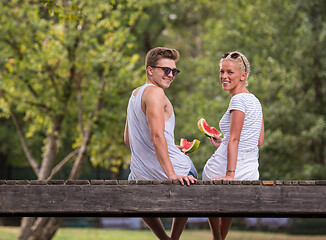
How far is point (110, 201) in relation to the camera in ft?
12.2

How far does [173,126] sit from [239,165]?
24.3 inches

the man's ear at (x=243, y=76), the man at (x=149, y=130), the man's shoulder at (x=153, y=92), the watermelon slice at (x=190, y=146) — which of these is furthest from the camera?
the watermelon slice at (x=190, y=146)

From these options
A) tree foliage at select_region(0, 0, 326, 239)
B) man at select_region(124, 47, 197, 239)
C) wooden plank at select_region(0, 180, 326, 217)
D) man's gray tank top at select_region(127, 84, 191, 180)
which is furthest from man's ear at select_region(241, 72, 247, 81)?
tree foliage at select_region(0, 0, 326, 239)

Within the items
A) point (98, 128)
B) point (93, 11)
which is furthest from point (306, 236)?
point (93, 11)

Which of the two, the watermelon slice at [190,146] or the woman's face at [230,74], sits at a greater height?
Result: the woman's face at [230,74]

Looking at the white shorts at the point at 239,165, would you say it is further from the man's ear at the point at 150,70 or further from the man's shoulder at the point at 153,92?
the man's ear at the point at 150,70

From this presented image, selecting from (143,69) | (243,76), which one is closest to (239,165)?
(243,76)

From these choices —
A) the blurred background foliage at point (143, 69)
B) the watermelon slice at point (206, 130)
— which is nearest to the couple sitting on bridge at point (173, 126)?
the watermelon slice at point (206, 130)

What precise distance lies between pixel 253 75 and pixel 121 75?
6.39 metres

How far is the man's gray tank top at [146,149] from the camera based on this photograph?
4.35 m

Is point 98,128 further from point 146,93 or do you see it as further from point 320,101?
point 146,93

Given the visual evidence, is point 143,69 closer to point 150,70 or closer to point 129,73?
point 129,73

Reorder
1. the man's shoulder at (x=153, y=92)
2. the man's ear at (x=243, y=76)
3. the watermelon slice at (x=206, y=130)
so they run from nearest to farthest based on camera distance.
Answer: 1. the man's shoulder at (x=153, y=92)
2. the man's ear at (x=243, y=76)
3. the watermelon slice at (x=206, y=130)

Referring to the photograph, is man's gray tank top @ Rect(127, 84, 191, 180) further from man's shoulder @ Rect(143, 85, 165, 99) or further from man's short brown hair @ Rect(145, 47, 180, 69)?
man's short brown hair @ Rect(145, 47, 180, 69)
